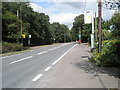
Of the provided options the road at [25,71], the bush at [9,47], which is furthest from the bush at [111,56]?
the bush at [9,47]

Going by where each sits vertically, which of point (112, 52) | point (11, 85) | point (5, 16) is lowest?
point (11, 85)

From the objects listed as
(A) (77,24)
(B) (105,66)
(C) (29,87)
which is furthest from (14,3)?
(A) (77,24)

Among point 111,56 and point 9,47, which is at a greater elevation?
point 111,56

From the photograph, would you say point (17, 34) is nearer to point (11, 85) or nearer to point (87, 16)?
point (87, 16)

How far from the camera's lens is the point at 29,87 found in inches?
235

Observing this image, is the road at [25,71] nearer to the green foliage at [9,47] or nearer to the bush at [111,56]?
the bush at [111,56]

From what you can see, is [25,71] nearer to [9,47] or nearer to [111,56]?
[111,56]

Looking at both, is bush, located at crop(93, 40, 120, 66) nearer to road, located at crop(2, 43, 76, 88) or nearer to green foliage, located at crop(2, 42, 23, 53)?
road, located at crop(2, 43, 76, 88)

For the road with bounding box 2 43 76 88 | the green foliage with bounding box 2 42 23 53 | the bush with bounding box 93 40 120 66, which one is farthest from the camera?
the green foliage with bounding box 2 42 23 53

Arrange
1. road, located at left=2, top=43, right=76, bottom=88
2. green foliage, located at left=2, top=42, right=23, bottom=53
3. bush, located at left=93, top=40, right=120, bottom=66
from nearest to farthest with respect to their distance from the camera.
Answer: road, located at left=2, top=43, right=76, bottom=88 < bush, located at left=93, top=40, right=120, bottom=66 < green foliage, located at left=2, top=42, right=23, bottom=53

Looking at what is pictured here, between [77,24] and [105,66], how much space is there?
71.0 meters

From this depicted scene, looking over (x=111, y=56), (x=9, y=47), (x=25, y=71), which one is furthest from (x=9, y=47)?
(x=111, y=56)

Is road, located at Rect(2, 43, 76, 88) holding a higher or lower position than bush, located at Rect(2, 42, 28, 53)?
lower

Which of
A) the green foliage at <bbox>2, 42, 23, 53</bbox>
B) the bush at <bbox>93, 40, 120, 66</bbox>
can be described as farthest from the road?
the green foliage at <bbox>2, 42, 23, 53</bbox>
